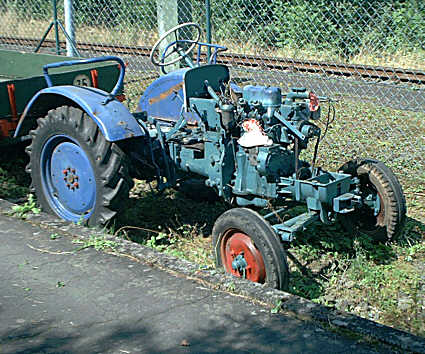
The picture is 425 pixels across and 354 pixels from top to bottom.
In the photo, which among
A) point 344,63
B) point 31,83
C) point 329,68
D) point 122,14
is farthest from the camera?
point 122,14

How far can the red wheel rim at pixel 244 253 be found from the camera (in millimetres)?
4137

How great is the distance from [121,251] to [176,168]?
120cm

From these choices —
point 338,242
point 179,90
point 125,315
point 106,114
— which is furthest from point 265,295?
point 179,90

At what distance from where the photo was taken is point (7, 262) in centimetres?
422

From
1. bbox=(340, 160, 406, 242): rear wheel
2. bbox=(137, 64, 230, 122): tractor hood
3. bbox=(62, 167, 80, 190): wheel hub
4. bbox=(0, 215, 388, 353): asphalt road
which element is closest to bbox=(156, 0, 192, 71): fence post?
bbox=(137, 64, 230, 122): tractor hood

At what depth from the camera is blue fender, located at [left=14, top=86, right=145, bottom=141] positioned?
478cm

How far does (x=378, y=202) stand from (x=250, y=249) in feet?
4.52

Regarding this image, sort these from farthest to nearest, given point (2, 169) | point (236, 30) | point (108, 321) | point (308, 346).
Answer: point (236, 30) < point (2, 169) < point (108, 321) < point (308, 346)

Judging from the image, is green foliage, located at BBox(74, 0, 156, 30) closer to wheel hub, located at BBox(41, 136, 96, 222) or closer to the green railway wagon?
the green railway wagon

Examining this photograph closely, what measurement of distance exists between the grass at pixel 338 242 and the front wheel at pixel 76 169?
0.31 meters

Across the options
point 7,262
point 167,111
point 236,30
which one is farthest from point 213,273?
point 236,30

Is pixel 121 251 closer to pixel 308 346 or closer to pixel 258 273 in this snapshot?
pixel 258 273

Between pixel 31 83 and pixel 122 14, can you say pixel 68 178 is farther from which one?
pixel 122 14

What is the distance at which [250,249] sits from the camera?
419 cm
